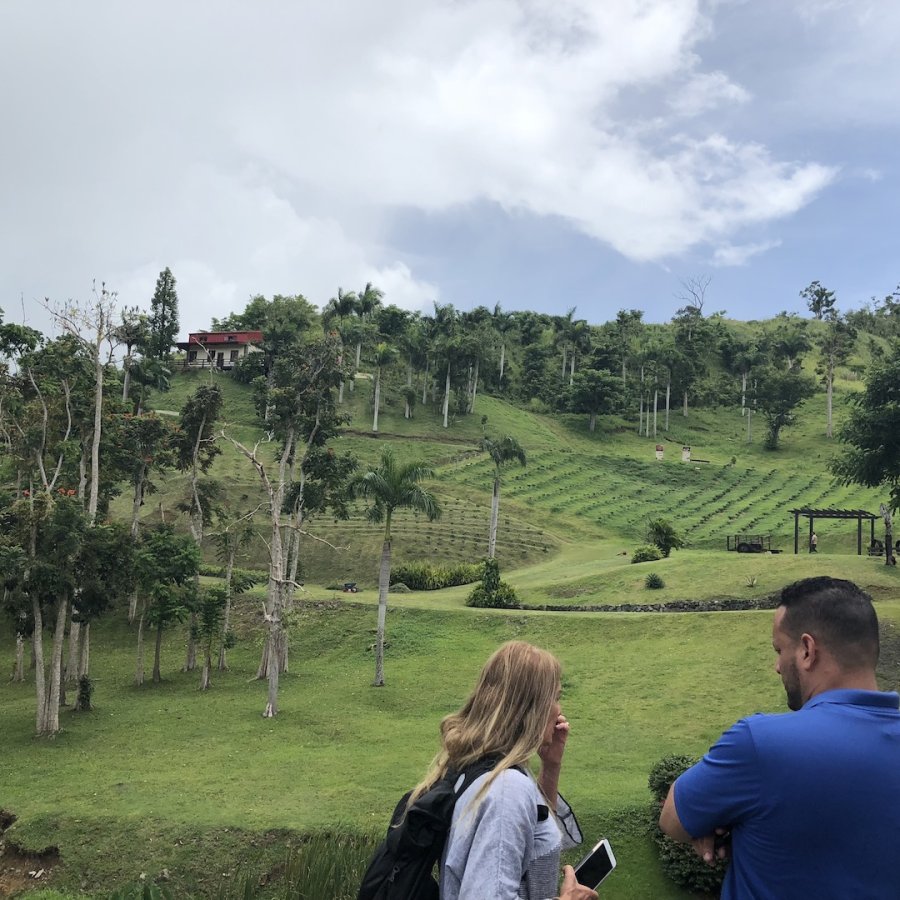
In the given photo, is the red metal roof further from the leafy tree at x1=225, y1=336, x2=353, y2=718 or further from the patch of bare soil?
the patch of bare soil

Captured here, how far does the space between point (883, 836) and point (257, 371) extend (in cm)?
7795

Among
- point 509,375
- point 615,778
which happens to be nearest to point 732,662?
point 615,778

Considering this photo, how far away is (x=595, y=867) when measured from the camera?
2975mm

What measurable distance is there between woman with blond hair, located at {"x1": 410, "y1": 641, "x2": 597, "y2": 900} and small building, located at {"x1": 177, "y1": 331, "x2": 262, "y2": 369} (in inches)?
3548

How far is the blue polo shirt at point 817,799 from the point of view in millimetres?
2438

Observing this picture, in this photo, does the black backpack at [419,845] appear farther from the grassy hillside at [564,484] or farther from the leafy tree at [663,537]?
the leafy tree at [663,537]

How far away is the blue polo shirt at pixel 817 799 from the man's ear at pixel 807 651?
214mm

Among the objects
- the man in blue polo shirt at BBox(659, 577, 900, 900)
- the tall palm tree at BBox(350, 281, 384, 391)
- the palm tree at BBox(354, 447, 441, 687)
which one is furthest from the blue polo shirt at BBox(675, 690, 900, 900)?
the tall palm tree at BBox(350, 281, 384, 391)

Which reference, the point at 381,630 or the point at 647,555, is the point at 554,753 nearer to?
the point at 381,630

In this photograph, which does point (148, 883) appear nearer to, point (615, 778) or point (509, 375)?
point (615, 778)

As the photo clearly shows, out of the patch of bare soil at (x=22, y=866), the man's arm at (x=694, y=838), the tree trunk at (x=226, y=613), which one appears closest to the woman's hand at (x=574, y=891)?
the man's arm at (x=694, y=838)

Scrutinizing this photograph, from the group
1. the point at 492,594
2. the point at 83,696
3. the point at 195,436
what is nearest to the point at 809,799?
the point at 83,696

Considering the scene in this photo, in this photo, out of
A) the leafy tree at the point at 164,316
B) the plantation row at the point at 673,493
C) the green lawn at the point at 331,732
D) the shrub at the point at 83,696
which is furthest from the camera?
the leafy tree at the point at 164,316

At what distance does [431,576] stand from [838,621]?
3838cm
